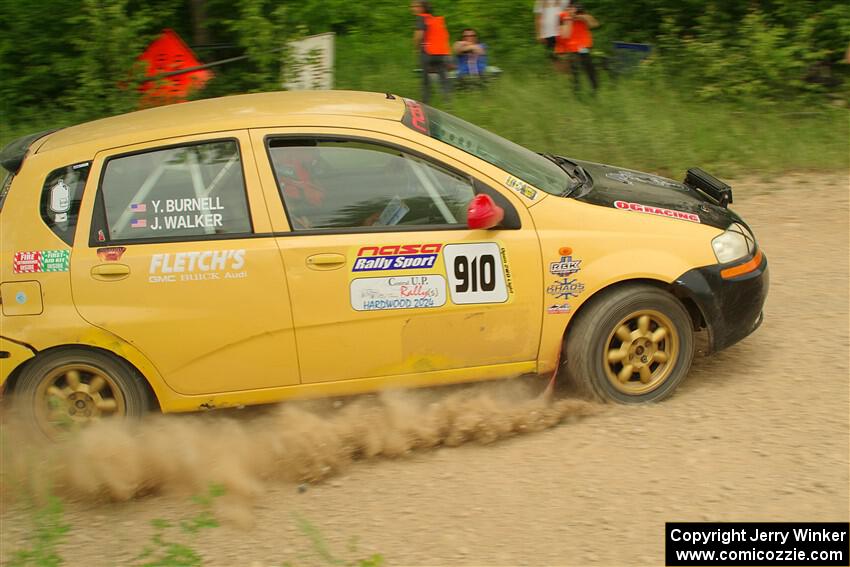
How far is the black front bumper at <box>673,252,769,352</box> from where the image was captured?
5164 mm

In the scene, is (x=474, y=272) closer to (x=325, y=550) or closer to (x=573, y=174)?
(x=573, y=174)

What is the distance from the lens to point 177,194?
498 centimetres

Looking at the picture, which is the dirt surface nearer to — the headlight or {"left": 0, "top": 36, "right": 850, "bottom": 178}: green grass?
the headlight

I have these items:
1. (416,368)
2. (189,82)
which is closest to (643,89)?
(189,82)

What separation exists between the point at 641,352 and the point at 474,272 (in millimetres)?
1049

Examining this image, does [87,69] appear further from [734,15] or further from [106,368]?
[734,15]

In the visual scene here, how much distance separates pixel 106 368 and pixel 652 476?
2.83 metres

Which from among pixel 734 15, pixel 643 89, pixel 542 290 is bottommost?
pixel 542 290

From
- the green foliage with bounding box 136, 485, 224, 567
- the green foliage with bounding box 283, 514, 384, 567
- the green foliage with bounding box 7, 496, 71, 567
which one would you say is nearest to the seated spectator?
the green foliage with bounding box 136, 485, 224, 567

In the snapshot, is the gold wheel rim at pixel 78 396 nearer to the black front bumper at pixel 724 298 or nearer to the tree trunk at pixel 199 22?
the black front bumper at pixel 724 298

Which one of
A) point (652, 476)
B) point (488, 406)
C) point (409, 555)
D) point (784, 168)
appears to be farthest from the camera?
point (784, 168)

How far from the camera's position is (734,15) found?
12000 millimetres

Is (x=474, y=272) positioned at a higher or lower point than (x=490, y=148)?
lower

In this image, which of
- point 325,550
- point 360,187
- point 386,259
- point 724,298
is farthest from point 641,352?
point 325,550
